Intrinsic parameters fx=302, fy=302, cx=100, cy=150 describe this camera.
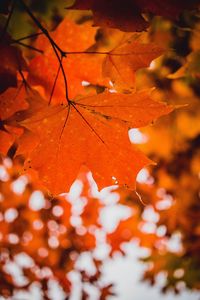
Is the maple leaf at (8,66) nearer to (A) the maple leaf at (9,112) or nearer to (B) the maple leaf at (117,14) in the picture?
(A) the maple leaf at (9,112)

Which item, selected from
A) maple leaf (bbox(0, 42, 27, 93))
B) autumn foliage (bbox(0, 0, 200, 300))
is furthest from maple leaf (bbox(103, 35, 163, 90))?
maple leaf (bbox(0, 42, 27, 93))

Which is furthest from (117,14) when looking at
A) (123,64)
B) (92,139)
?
(92,139)

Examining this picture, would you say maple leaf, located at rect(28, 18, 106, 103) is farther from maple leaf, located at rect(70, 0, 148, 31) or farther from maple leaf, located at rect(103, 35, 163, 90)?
maple leaf, located at rect(70, 0, 148, 31)

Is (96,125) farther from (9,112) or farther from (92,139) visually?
(9,112)

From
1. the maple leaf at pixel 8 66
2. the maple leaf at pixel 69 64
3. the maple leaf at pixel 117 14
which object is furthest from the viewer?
the maple leaf at pixel 69 64

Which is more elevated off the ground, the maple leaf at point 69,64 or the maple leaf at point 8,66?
Answer: the maple leaf at point 8,66

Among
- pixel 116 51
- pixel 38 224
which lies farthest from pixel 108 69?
pixel 38 224

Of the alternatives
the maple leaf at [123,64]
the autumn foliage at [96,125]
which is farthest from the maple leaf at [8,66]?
the maple leaf at [123,64]
